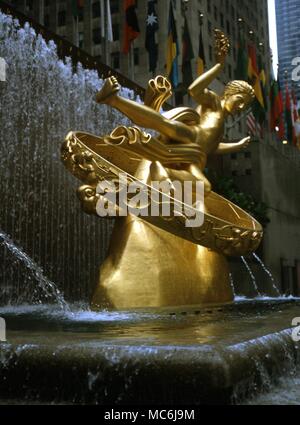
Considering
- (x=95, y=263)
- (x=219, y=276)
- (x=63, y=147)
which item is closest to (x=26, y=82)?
(x=95, y=263)

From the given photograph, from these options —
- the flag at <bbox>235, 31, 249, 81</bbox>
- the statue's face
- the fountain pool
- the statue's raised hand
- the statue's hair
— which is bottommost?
the fountain pool

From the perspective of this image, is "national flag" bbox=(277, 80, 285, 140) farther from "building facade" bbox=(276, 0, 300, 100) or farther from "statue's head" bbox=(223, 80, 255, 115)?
"statue's head" bbox=(223, 80, 255, 115)

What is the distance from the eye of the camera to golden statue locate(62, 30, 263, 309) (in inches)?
293

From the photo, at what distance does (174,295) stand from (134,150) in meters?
2.19

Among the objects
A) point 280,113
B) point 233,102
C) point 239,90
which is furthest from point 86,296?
point 280,113

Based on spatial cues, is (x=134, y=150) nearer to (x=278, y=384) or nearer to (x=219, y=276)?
(x=219, y=276)

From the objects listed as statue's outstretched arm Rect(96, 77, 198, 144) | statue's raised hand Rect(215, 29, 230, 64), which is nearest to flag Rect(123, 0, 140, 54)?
statue's raised hand Rect(215, 29, 230, 64)

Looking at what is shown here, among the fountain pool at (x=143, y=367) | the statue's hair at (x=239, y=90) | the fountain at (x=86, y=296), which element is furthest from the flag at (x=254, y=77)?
the fountain pool at (x=143, y=367)

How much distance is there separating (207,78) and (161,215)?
8.44 feet

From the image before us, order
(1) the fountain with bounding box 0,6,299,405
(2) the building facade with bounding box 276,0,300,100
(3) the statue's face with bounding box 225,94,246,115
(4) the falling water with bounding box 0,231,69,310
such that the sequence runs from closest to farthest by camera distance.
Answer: (1) the fountain with bounding box 0,6,299,405 → (3) the statue's face with bounding box 225,94,246,115 → (4) the falling water with bounding box 0,231,69,310 → (2) the building facade with bounding box 276,0,300,100

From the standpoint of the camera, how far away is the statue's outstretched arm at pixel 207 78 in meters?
8.94

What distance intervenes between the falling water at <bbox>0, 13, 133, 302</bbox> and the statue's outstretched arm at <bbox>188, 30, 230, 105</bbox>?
187 inches

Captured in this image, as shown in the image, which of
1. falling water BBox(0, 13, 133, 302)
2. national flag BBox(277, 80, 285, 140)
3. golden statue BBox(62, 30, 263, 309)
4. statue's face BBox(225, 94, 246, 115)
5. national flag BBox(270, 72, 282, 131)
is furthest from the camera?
national flag BBox(277, 80, 285, 140)
